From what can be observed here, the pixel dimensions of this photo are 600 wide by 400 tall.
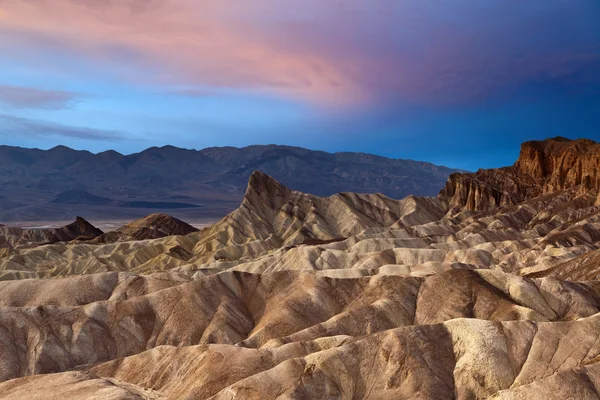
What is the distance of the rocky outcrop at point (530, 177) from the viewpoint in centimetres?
16112

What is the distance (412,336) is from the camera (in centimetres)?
5175

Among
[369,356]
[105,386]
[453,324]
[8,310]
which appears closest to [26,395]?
[105,386]

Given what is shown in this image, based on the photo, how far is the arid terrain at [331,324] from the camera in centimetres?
4869

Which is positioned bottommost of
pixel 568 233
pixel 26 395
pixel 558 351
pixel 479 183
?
pixel 26 395

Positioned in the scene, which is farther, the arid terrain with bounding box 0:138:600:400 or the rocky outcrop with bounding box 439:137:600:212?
the rocky outcrop with bounding box 439:137:600:212

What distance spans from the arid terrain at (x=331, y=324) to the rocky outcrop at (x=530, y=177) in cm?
2653

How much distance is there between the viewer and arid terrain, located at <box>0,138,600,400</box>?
160 feet

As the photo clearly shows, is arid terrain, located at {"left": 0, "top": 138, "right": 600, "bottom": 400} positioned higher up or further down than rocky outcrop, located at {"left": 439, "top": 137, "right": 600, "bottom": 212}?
further down

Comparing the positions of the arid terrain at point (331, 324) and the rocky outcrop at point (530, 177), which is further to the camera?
the rocky outcrop at point (530, 177)

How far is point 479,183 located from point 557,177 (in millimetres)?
21715

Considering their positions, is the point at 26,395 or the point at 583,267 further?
the point at 583,267

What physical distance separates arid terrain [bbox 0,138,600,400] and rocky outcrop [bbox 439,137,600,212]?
26528mm

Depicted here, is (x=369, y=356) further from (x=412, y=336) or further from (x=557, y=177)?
(x=557, y=177)

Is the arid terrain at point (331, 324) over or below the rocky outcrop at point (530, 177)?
below
